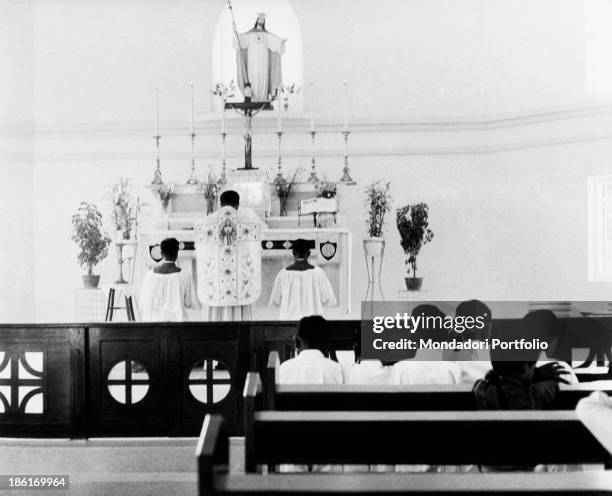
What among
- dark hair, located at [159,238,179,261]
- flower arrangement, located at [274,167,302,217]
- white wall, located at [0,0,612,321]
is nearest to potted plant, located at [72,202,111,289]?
white wall, located at [0,0,612,321]

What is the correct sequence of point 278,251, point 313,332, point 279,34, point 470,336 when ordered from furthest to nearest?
1. point 279,34
2. point 278,251
3. point 470,336
4. point 313,332

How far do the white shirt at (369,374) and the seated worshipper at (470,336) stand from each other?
43 cm

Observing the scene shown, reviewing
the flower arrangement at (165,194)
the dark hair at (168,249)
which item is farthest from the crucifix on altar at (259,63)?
the dark hair at (168,249)

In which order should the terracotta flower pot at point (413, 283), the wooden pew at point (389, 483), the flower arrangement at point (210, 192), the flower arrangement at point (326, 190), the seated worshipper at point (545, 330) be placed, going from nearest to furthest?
1. the wooden pew at point (389, 483)
2. the seated worshipper at point (545, 330)
3. the flower arrangement at point (326, 190)
4. the flower arrangement at point (210, 192)
5. the terracotta flower pot at point (413, 283)

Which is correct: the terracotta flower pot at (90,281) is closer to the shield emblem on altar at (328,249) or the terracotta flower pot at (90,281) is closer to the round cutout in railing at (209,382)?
the round cutout in railing at (209,382)

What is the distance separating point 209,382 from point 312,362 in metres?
1.59

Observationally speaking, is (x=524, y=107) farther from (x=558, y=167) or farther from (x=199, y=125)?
(x=199, y=125)

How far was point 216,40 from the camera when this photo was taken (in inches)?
534

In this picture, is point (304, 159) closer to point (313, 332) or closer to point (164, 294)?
point (164, 294)

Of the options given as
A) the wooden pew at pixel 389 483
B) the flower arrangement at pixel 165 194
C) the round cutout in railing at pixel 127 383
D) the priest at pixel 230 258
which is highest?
the flower arrangement at pixel 165 194

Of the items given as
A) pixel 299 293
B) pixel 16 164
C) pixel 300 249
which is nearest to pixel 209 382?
pixel 299 293

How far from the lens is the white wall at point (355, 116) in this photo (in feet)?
42.2

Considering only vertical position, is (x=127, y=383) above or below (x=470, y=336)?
below

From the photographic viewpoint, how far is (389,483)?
2318mm
